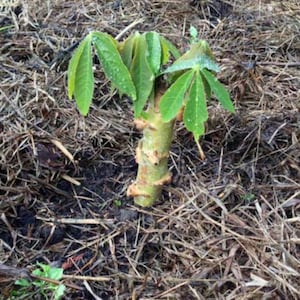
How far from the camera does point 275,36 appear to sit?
216cm

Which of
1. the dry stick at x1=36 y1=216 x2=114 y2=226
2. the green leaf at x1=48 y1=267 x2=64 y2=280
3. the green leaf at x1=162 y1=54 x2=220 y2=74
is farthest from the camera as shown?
the dry stick at x1=36 y1=216 x2=114 y2=226

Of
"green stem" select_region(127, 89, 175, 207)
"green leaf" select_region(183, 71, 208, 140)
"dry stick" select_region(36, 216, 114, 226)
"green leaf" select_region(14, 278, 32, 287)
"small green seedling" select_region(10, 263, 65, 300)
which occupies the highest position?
"green leaf" select_region(183, 71, 208, 140)

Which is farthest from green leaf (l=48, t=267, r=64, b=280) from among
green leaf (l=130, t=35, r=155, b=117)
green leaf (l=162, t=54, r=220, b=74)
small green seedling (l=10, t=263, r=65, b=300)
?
green leaf (l=162, t=54, r=220, b=74)

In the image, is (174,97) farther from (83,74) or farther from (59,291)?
(59,291)

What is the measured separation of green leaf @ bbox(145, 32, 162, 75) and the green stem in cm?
10

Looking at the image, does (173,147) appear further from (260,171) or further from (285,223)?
(285,223)

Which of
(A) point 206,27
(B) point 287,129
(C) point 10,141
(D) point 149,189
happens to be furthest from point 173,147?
(A) point 206,27

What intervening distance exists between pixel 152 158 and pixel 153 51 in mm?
290

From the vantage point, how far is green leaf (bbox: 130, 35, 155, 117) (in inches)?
48.5

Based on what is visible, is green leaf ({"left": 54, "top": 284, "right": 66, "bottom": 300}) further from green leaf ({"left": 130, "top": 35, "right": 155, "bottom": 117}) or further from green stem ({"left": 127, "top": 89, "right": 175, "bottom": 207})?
green leaf ({"left": 130, "top": 35, "right": 155, "bottom": 117})

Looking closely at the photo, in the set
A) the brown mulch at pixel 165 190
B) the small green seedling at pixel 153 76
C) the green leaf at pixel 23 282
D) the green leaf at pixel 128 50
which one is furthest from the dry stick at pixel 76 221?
the green leaf at pixel 128 50

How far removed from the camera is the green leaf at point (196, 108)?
119 cm

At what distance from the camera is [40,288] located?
128 centimetres

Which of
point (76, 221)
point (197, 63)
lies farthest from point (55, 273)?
point (197, 63)
